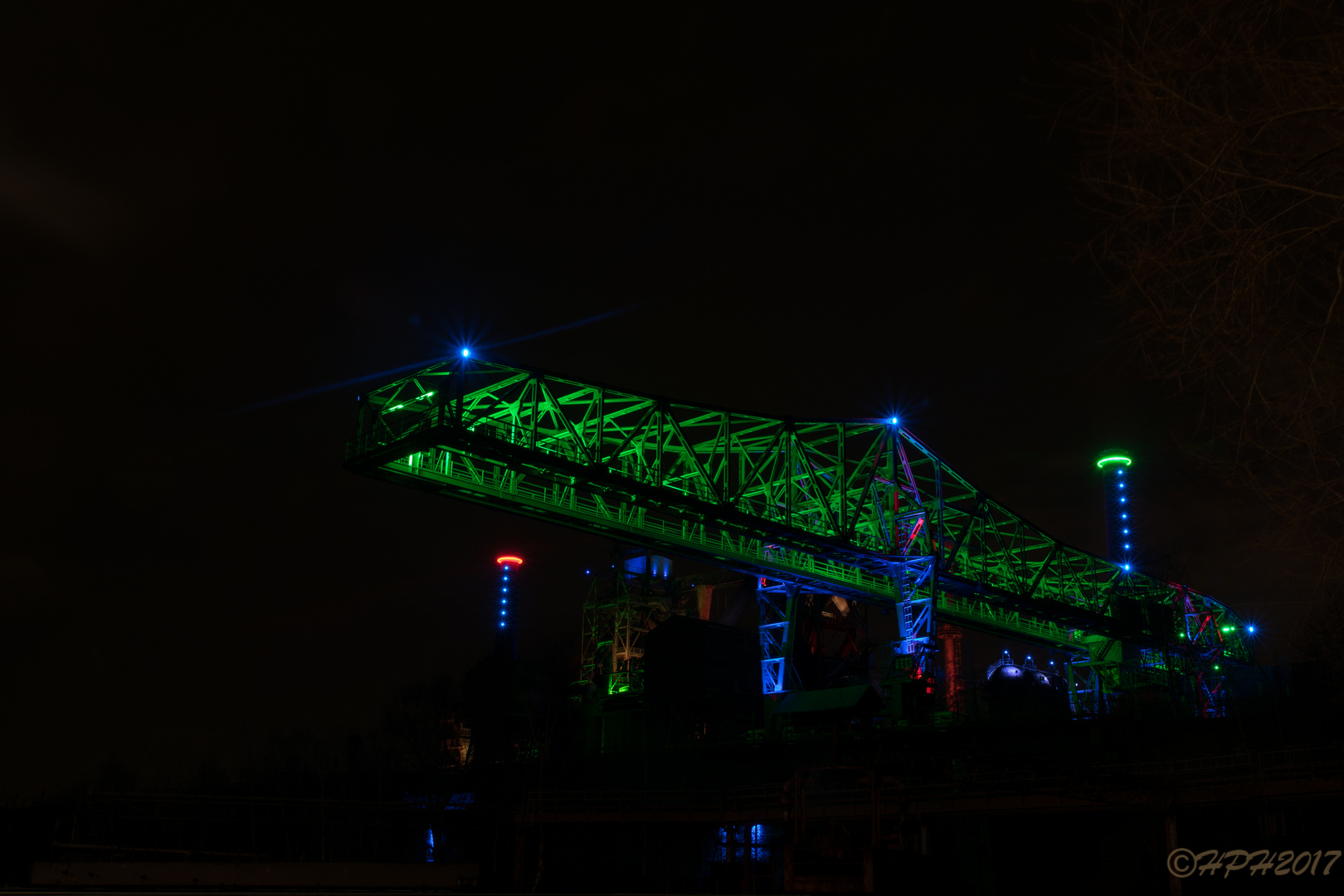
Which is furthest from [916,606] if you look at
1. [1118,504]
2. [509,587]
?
[509,587]

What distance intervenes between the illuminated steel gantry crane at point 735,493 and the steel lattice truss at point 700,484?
0.08 m

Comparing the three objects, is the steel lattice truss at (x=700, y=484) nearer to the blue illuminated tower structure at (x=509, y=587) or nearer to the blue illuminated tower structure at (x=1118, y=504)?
the blue illuminated tower structure at (x=1118, y=504)

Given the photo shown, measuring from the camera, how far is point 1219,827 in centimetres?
3206

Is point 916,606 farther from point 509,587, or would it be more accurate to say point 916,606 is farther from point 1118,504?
point 509,587

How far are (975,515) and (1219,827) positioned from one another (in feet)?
99.8

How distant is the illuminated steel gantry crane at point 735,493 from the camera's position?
35656 mm

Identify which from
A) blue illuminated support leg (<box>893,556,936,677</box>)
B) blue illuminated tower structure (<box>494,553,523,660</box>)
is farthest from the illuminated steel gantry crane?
blue illuminated tower structure (<box>494,553,523,660</box>)

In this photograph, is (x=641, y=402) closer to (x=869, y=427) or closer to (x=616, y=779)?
(x=869, y=427)

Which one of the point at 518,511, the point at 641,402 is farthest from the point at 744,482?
the point at 518,511

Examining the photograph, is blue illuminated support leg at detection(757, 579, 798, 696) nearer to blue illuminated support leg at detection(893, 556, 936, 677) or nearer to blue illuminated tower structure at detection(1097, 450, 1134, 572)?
blue illuminated support leg at detection(893, 556, 936, 677)

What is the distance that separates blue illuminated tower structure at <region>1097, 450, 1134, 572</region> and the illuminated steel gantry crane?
31072 mm

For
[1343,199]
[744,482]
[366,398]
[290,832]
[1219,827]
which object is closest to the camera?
[1343,199]

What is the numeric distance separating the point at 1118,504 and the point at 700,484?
7483cm

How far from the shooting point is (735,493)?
45469 mm
